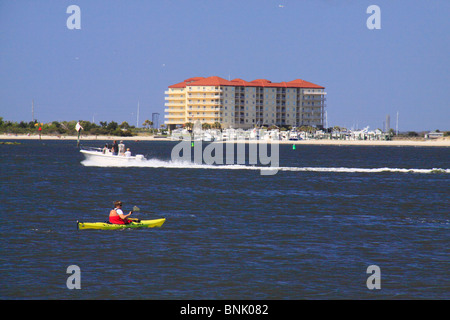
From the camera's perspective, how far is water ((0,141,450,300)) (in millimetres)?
20781

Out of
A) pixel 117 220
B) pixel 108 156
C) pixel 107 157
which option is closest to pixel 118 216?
pixel 117 220

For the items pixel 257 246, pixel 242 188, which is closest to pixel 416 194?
pixel 242 188

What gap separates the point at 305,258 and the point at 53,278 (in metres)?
10.4

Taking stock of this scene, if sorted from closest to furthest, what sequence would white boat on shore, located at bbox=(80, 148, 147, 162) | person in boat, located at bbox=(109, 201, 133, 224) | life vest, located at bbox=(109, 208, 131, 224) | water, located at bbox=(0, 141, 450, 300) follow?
water, located at bbox=(0, 141, 450, 300)
person in boat, located at bbox=(109, 201, 133, 224)
life vest, located at bbox=(109, 208, 131, 224)
white boat on shore, located at bbox=(80, 148, 147, 162)

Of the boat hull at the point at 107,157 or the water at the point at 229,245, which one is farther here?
the boat hull at the point at 107,157

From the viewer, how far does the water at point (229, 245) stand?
2078cm

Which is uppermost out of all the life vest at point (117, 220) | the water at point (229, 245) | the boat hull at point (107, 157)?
the boat hull at point (107, 157)

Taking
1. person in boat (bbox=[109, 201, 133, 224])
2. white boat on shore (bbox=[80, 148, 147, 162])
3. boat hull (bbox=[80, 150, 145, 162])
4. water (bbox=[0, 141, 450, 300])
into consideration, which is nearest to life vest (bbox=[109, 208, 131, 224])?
person in boat (bbox=[109, 201, 133, 224])

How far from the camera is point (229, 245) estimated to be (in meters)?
27.4

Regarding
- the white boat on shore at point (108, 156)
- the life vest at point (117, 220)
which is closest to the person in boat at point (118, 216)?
the life vest at point (117, 220)

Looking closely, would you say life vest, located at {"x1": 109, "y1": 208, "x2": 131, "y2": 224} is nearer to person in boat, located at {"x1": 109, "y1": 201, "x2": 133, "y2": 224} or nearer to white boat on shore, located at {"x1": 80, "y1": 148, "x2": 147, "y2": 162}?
person in boat, located at {"x1": 109, "y1": 201, "x2": 133, "y2": 224}

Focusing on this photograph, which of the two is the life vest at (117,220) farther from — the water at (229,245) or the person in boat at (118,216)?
the water at (229,245)

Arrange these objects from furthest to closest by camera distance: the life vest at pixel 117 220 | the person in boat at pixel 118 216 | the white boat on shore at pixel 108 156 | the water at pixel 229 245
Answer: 1. the white boat on shore at pixel 108 156
2. the life vest at pixel 117 220
3. the person in boat at pixel 118 216
4. the water at pixel 229 245
